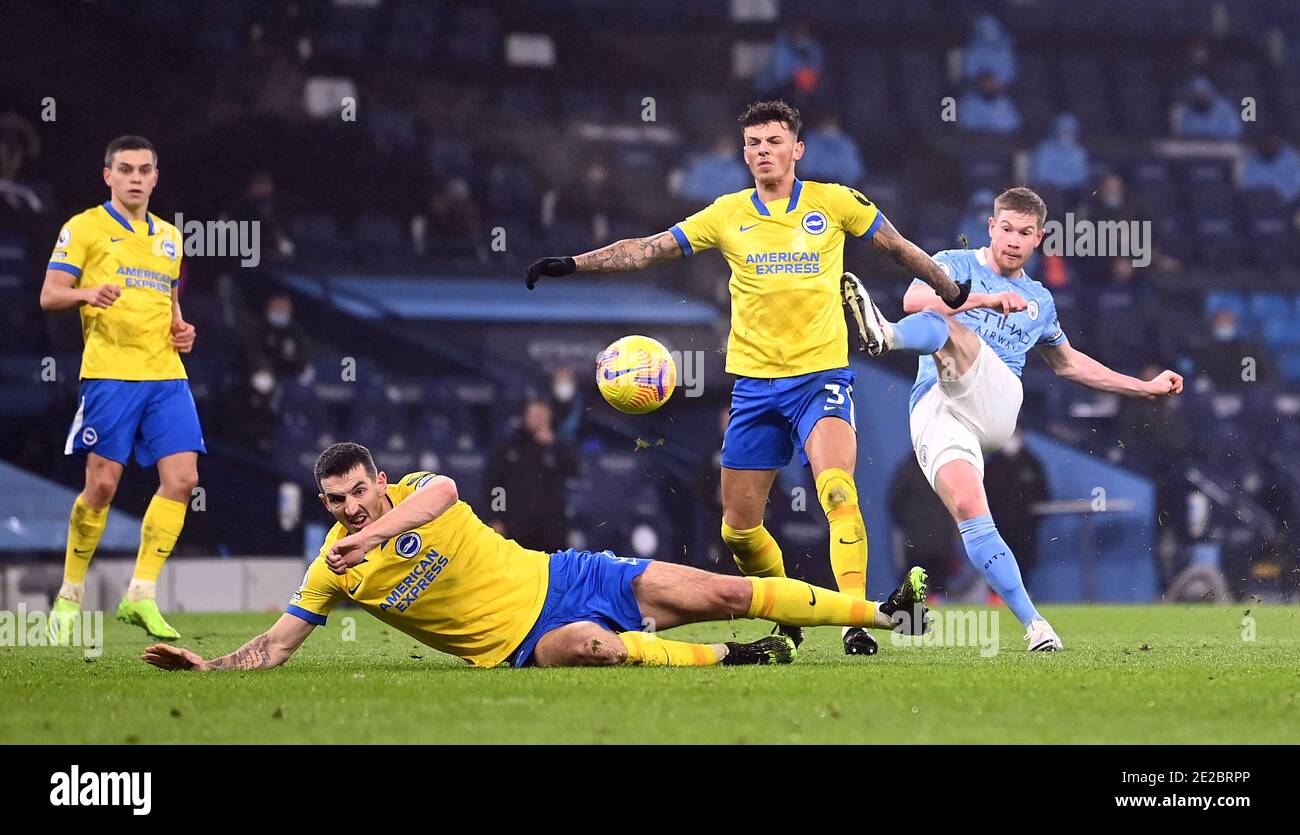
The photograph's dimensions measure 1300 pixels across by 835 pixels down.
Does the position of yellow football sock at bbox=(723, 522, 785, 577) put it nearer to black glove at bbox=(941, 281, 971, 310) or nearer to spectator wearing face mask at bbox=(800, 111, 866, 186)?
black glove at bbox=(941, 281, 971, 310)

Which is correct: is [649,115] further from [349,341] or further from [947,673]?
[947,673]

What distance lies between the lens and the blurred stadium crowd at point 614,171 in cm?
1368

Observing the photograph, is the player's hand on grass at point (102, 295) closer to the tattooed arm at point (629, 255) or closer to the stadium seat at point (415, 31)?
the tattooed arm at point (629, 255)

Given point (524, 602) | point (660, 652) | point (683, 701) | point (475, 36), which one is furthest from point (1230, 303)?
point (683, 701)

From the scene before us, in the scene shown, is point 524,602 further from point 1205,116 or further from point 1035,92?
point 1205,116

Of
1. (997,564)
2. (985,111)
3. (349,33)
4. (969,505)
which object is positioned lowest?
(997,564)

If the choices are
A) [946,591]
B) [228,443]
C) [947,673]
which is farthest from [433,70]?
[947,673]

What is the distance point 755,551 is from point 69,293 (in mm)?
3555

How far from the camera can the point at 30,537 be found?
1262 centimetres

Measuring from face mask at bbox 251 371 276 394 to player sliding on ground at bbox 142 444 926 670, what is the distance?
7675mm

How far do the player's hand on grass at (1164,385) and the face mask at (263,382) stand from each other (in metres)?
8.16

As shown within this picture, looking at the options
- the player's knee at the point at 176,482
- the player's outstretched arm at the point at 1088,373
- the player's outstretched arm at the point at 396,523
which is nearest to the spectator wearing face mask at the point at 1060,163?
the player's outstretched arm at the point at 1088,373

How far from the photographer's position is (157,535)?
8008 millimetres

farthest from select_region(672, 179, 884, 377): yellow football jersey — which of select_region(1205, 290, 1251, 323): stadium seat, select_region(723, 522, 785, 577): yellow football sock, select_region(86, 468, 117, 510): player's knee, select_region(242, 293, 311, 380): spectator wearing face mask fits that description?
select_region(1205, 290, 1251, 323): stadium seat
